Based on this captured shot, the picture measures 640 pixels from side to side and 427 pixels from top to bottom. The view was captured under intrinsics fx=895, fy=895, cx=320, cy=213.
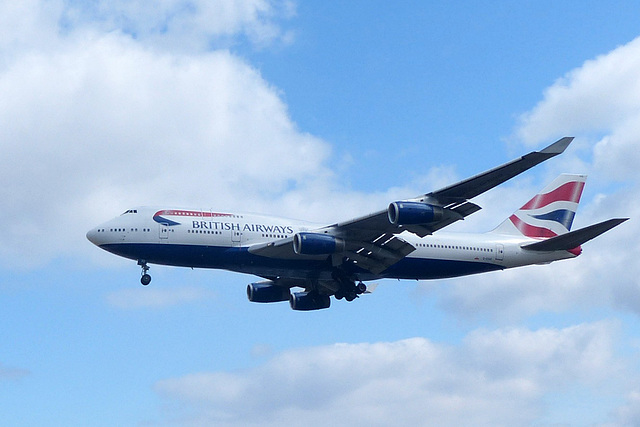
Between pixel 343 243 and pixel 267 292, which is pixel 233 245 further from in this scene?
pixel 267 292

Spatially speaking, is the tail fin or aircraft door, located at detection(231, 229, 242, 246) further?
the tail fin

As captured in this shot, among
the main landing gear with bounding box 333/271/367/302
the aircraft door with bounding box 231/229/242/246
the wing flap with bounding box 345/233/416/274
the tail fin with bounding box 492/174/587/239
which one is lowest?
the main landing gear with bounding box 333/271/367/302

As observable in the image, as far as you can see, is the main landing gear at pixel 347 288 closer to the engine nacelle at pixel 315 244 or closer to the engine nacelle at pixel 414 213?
the engine nacelle at pixel 315 244

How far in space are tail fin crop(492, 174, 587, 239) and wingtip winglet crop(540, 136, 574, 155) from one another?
53.0 feet

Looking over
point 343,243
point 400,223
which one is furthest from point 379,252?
point 400,223

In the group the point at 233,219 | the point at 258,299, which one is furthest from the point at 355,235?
the point at 258,299

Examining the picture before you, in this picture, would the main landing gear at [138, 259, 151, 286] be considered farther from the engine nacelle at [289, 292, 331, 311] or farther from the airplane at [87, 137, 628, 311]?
the engine nacelle at [289, 292, 331, 311]

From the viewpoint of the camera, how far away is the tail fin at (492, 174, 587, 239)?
5128 cm

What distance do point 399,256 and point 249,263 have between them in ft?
24.9

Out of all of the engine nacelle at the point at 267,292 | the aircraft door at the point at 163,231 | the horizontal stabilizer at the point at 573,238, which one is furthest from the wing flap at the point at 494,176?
the engine nacelle at the point at 267,292

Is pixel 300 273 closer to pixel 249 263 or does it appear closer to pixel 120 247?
pixel 249 263

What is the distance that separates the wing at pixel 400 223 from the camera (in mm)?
36938

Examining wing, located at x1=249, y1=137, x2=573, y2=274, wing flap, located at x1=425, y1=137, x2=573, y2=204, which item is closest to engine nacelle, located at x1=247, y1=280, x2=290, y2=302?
wing, located at x1=249, y1=137, x2=573, y2=274

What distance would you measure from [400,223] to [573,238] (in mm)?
10594
